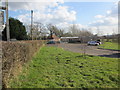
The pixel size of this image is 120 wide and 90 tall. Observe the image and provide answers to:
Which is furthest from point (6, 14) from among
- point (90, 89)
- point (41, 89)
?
point (90, 89)

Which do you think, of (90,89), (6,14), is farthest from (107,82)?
(6,14)

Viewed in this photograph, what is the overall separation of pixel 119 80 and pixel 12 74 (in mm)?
3815

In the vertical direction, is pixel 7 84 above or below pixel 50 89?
above

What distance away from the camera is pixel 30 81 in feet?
12.5

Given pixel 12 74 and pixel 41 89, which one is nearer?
pixel 41 89

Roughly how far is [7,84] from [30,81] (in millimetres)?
815

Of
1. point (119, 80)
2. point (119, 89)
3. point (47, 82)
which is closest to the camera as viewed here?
point (119, 89)

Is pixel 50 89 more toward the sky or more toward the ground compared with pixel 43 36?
more toward the ground

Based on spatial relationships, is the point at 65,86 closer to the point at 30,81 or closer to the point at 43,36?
the point at 30,81

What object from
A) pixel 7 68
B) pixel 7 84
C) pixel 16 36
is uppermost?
pixel 16 36

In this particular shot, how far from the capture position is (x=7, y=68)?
126 inches

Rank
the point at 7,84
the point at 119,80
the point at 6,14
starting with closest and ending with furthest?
the point at 7,84 < the point at 119,80 < the point at 6,14

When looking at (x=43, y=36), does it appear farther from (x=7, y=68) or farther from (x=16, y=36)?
(x=7, y=68)

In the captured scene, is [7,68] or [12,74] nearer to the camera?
[7,68]
